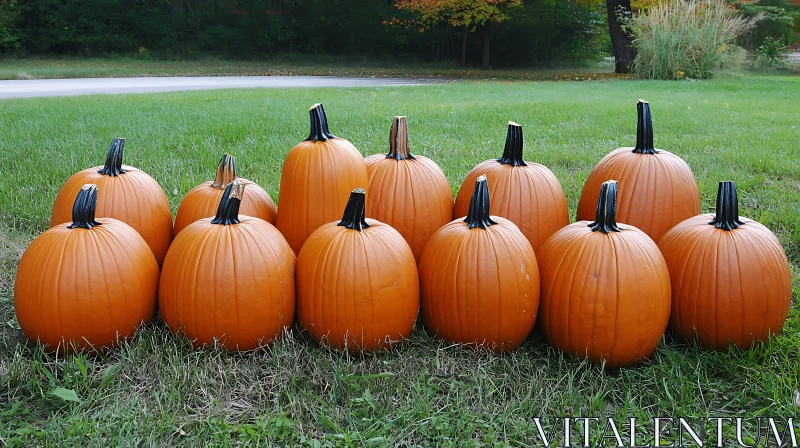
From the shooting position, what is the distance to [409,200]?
282cm

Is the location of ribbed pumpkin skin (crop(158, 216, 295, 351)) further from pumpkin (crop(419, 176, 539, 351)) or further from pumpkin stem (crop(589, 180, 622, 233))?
pumpkin stem (crop(589, 180, 622, 233))

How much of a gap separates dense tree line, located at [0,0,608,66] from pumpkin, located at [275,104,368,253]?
25616 mm

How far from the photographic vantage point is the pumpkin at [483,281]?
2346mm

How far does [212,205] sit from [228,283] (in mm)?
563

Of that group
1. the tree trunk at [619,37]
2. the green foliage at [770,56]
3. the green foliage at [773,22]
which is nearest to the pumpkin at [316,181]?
the tree trunk at [619,37]

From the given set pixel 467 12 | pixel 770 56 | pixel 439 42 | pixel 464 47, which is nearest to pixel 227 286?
pixel 467 12

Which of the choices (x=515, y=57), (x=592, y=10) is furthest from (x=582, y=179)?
(x=592, y=10)

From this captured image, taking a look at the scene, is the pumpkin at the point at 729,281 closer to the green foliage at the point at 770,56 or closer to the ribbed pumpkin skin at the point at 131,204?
the ribbed pumpkin skin at the point at 131,204

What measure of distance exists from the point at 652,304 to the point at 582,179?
2.55 m

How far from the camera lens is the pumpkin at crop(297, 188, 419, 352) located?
232 cm

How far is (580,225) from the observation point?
2.49 metres

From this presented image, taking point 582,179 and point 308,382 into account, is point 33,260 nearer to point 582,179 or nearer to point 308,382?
point 308,382

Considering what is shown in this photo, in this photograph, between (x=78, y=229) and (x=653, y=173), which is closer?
(x=78, y=229)

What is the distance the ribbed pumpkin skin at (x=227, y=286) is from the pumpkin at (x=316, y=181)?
0.30m
